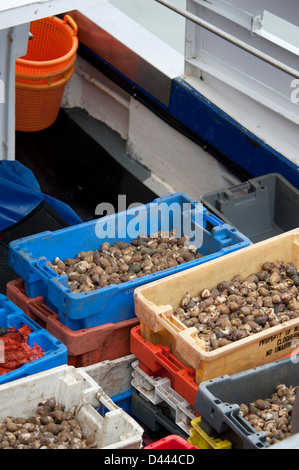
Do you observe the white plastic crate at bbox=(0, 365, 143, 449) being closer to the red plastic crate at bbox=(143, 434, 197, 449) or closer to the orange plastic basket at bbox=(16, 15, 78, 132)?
the red plastic crate at bbox=(143, 434, 197, 449)

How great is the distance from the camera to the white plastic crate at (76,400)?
8.69 ft

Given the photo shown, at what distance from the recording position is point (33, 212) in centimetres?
392

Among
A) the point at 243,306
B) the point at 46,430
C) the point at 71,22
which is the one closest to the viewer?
the point at 46,430

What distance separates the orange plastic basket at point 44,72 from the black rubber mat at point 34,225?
40.9 inches

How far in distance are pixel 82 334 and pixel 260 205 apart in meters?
1.43

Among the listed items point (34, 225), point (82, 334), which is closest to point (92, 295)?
point (82, 334)

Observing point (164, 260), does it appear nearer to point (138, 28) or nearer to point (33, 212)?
point (33, 212)

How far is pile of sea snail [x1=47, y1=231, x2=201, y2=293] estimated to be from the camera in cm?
330

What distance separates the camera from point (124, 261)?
3445 millimetres

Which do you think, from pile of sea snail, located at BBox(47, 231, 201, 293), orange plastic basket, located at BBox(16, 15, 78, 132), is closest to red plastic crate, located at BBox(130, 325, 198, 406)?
pile of sea snail, located at BBox(47, 231, 201, 293)

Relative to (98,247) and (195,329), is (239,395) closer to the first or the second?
(195,329)

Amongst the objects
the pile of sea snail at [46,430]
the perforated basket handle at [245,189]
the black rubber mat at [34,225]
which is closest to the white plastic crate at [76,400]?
the pile of sea snail at [46,430]

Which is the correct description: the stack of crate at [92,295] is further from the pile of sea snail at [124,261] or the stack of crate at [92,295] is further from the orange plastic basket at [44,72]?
the orange plastic basket at [44,72]
